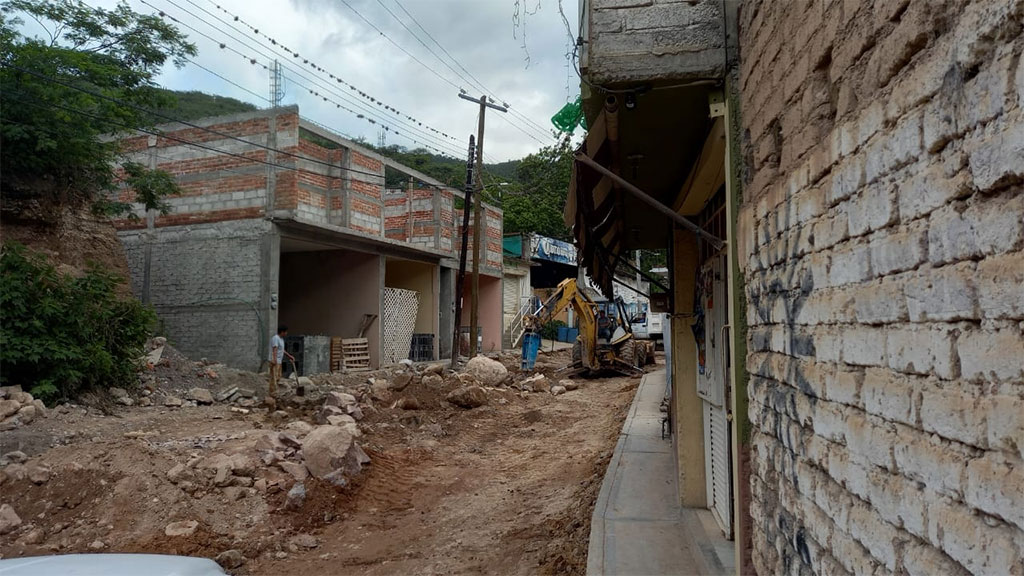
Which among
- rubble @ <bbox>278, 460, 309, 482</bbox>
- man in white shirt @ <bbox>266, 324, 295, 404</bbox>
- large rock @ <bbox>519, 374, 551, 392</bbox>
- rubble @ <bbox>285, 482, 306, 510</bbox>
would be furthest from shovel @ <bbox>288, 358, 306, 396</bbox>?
rubble @ <bbox>285, 482, 306, 510</bbox>

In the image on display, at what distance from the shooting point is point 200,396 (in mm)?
12984

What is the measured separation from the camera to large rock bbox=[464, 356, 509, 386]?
17.3 meters

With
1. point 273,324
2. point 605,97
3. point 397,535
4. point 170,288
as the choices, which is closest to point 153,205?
point 170,288

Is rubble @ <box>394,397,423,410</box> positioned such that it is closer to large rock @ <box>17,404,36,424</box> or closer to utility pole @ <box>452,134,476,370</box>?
large rock @ <box>17,404,36,424</box>

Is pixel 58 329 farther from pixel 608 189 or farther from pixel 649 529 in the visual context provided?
pixel 649 529

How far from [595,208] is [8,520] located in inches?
260

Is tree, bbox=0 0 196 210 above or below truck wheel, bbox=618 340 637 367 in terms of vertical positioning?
above

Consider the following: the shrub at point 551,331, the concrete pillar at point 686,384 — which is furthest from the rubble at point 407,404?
the shrub at point 551,331

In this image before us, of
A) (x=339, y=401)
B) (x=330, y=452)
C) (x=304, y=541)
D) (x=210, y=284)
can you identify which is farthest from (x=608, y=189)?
(x=210, y=284)

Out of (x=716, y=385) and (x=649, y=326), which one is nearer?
(x=716, y=385)

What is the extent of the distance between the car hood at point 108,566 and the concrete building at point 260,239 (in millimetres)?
13351

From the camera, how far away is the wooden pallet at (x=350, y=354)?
60.5 ft

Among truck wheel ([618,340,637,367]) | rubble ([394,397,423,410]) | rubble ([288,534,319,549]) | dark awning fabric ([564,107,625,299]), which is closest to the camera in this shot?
Answer: dark awning fabric ([564,107,625,299])

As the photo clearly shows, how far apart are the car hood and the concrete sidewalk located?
2.78 metres
